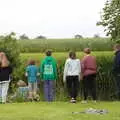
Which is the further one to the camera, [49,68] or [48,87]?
[48,87]

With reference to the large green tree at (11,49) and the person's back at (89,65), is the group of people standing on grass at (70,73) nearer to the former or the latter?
the person's back at (89,65)

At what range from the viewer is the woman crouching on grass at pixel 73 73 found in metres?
18.5

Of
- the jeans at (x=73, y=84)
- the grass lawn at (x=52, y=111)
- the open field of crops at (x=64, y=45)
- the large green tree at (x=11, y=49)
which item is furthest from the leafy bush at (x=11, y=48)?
the open field of crops at (x=64, y=45)

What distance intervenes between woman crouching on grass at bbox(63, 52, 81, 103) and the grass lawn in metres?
0.87

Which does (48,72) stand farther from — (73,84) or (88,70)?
(88,70)

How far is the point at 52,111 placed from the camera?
1573 centimetres

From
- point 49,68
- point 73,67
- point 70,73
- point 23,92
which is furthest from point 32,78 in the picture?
point 73,67

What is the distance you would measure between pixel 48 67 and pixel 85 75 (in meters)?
1.25

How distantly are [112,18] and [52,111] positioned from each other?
12.3 meters

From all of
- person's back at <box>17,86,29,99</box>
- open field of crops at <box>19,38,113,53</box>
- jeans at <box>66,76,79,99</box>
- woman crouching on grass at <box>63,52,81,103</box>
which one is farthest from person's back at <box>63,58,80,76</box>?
open field of crops at <box>19,38,113,53</box>

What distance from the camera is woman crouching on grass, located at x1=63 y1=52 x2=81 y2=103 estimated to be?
18.5m

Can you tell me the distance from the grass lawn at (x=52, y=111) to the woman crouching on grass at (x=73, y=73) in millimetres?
872

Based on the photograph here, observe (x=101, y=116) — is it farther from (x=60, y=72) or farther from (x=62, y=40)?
(x=62, y=40)

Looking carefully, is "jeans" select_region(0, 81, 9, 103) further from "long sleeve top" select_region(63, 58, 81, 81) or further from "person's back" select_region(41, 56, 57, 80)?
"long sleeve top" select_region(63, 58, 81, 81)
